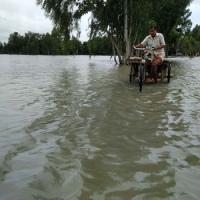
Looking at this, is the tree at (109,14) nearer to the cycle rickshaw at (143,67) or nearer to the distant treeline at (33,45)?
the cycle rickshaw at (143,67)

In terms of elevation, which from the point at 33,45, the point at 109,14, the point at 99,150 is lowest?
the point at 33,45

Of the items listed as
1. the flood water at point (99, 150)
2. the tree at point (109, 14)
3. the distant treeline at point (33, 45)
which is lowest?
the distant treeline at point (33, 45)

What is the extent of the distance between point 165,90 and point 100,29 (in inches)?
776

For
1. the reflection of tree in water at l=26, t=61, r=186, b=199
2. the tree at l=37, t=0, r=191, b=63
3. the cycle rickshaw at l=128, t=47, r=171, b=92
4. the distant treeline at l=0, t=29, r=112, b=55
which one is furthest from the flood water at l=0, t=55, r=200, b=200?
the distant treeline at l=0, t=29, r=112, b=55

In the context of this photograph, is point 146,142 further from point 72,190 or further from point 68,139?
point 72,190

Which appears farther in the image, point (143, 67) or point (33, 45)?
point (33, 45)

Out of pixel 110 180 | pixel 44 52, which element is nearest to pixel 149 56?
pixel 110 180

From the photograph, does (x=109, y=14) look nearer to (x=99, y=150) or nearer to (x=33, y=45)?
(x=99, y=150)

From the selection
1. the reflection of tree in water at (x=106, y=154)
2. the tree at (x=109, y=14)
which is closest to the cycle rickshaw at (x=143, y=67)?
the reflection of tree in water at (x=106, y=154)

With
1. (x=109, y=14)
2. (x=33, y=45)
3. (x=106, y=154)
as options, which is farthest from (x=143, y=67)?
(x=33, y=45)

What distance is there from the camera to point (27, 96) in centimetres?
1035

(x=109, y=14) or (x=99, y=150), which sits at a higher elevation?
(x=109, y=14)

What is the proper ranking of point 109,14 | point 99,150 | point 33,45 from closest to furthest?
point 99,150 → point 109,14 → point 33,45

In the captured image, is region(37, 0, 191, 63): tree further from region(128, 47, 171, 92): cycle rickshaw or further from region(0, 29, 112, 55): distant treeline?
region(0, 29, 112, 55): distant treeline
